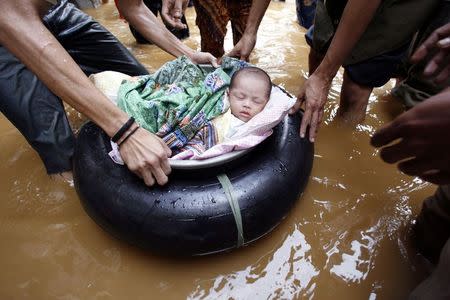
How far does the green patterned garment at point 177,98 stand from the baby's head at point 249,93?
10 centimetres

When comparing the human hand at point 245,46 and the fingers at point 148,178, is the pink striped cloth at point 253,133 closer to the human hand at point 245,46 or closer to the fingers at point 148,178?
the fingers at point 148,178

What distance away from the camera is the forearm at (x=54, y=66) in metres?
1.28

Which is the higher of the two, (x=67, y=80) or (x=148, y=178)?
(x=67, y=80)

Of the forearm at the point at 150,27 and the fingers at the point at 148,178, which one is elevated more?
the forearm at the point at 150,27

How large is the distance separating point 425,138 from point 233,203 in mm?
743

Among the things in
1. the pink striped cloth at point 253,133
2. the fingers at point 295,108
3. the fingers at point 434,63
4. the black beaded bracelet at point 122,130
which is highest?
the fingers at point 434,63

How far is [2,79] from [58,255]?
1065 mm

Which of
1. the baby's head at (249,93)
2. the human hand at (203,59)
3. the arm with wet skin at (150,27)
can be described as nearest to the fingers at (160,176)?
the baby's head at (249,93)

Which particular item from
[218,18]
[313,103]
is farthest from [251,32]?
[313,103]

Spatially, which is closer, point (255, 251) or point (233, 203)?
point (233, 203)

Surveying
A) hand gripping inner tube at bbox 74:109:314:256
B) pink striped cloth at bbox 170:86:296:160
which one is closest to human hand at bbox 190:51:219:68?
pink striped cloth at bbox 170:86:296:160

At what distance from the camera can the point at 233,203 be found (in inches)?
53.2

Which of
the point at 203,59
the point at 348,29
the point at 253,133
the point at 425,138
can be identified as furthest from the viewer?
the point at 203,59

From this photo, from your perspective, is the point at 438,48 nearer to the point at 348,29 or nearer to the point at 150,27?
the point at 348,29
